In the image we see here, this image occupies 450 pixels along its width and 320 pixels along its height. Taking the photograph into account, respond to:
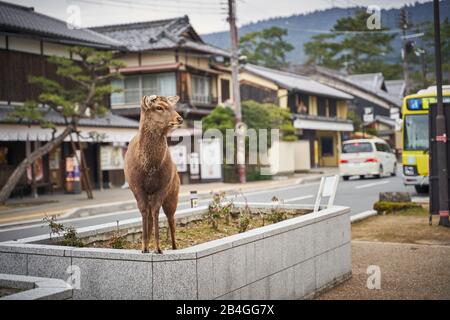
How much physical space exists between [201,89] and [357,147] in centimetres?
1254

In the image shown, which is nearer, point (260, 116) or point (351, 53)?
point (260, 116)

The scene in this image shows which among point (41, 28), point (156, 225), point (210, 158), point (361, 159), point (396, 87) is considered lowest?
point (156, 225)

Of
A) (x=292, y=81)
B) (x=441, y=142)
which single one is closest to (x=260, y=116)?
(x=292, y=81)

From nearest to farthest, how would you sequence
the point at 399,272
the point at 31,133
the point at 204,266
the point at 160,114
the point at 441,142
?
the point at 160,114 → the point at 204,266 → the point at 399,272 → the point at 441,142 → the point at 31,133

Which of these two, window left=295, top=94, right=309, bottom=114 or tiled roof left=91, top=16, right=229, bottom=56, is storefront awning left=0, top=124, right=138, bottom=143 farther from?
window left=295, top=94, right=309, bottom=114

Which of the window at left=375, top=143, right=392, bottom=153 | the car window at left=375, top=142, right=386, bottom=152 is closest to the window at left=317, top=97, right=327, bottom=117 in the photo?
the window at left=375, top=143, right=392, bottom=153

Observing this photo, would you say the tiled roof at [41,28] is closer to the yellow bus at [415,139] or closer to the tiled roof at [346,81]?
the yellow bus at [415,139]

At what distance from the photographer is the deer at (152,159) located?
5348mm

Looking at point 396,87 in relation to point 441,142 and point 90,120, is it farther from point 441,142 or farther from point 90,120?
point 441,142

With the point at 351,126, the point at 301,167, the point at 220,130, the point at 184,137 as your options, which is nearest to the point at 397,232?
the point at 220,130

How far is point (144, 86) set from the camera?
37219 millimetres

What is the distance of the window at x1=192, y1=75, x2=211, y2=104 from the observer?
38459 mm

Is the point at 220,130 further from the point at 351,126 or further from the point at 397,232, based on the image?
the point at 351,126

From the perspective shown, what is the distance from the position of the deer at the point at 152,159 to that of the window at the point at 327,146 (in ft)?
163
